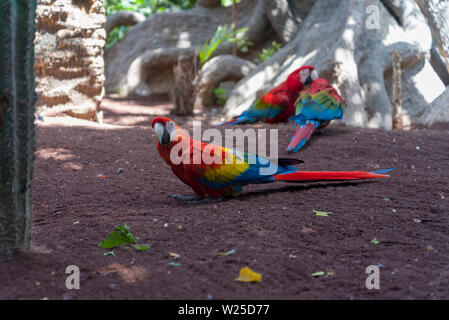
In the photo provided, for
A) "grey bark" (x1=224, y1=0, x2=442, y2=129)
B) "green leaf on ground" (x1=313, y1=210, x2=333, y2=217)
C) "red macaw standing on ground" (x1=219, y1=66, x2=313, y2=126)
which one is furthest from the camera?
"grey bark" (x1=224, y1=0, x2=442, y2=129)

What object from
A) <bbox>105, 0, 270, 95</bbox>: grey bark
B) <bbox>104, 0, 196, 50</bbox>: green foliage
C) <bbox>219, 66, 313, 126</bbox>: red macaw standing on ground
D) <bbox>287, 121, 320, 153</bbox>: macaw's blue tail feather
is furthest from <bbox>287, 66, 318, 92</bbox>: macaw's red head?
<bbox>104, 0, 196, 50</bbox>: green foliage

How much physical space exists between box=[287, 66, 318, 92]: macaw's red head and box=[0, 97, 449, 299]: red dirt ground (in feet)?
4.72

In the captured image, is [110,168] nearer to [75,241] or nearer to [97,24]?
[75,241]

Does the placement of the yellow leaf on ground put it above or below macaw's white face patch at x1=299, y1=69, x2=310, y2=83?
below

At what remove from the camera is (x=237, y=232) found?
7.45ft

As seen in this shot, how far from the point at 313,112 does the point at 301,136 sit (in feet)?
0.89

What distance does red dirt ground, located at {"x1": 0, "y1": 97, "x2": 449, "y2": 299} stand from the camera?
1.75m

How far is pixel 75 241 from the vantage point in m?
2.16

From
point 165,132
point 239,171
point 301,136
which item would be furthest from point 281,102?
point 165,132

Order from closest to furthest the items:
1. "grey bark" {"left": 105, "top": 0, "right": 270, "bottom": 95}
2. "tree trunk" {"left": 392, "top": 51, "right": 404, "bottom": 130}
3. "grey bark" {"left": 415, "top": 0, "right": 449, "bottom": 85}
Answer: "grey bark" {"left": 415, "top": 0, "right": 449, "bottom": 85} → "tree trunk" {"left": 392, "top": 51, "right": 404, "bottom": 130} → "grey bark" {"left": 105, "top": 0, "right": 270, "bottom": 95}

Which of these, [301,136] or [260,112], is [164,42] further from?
[301,136]

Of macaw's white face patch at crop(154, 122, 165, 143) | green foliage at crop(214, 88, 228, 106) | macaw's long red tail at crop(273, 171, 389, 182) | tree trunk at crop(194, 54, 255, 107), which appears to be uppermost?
tree trunk at crop(194, 54, 255, 107)

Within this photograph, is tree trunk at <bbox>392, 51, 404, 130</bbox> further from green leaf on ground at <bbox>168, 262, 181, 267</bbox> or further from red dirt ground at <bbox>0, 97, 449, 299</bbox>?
green leaf on ground at <bbox>168, 262, 181, 267</bbox>
